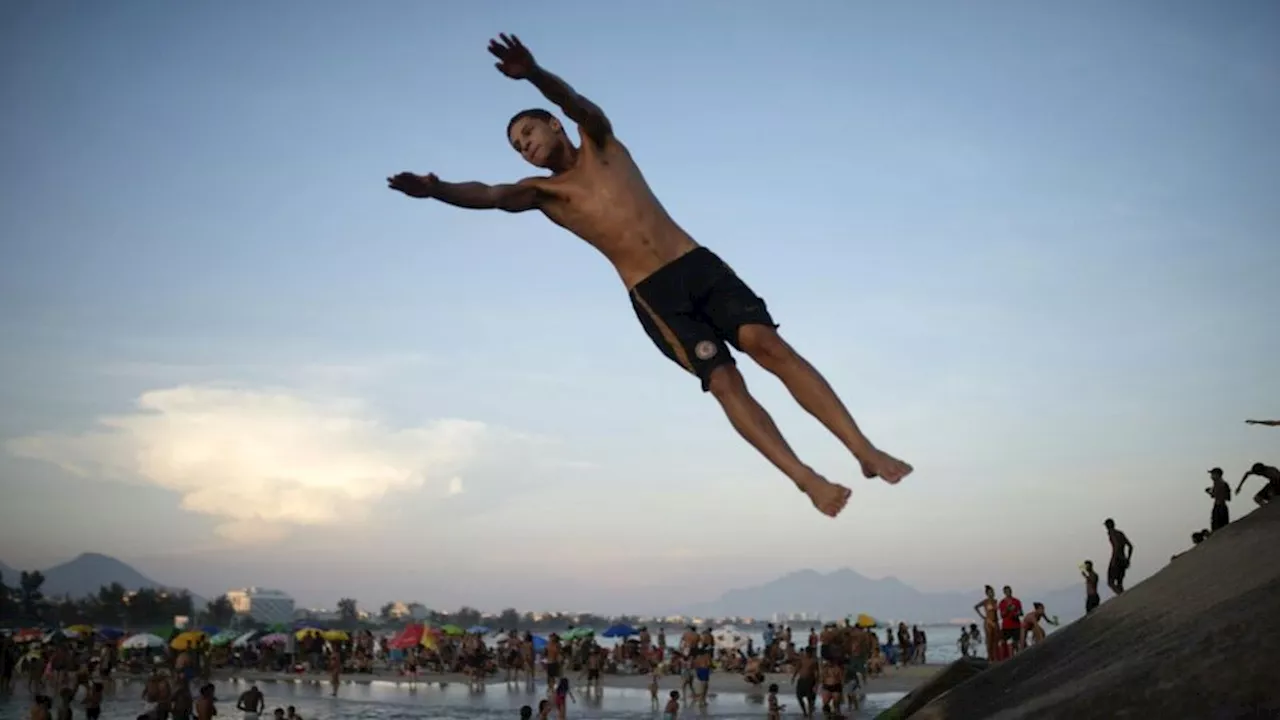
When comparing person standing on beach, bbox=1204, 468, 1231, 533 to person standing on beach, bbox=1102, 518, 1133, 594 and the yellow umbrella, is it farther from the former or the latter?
the yellow umbrella

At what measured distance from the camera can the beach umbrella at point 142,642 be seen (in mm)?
41188

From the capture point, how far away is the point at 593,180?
582 cm

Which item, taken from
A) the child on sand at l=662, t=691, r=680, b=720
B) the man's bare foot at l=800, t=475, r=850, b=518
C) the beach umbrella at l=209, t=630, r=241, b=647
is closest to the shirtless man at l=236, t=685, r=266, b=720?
the child on sand at l=662, t=691, r=680, b=720

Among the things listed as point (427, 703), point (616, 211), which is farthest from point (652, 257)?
point (427, 703)

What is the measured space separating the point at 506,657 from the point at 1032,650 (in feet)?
109

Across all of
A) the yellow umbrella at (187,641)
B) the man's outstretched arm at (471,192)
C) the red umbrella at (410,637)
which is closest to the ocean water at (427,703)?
the yellow umbrella at (187,641)

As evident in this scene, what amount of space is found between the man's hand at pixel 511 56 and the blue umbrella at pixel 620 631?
38959 millimetres

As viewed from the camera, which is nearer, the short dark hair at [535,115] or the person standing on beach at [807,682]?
the short dark hair at [535,115]

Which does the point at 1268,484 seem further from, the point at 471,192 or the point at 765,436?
the point at 471,192

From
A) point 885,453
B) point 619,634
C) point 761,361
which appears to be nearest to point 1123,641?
point 885,453

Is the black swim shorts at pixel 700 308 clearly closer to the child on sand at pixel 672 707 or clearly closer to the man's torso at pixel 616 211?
the man's torso at pixel 616 211

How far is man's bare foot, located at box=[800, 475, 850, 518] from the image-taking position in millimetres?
5078

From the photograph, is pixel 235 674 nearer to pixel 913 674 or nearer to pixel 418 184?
pixel 913 674

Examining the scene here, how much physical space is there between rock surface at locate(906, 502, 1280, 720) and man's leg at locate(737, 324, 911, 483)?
1281mm
